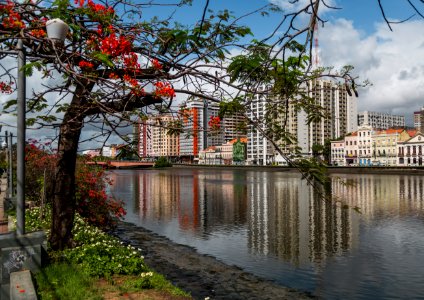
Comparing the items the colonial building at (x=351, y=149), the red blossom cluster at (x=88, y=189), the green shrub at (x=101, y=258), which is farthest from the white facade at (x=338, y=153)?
the green shrub at (x=101, y=258)

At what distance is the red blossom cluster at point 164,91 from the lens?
6.36m

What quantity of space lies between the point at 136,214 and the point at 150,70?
72.8 ft

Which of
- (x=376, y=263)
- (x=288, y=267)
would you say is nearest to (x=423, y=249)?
(x=376, y=263)

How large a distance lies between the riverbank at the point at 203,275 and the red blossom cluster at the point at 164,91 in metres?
6.59

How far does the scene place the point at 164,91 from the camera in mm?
6375

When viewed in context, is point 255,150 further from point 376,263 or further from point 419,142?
point 376,263

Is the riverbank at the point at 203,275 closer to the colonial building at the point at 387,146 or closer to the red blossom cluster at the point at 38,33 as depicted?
the red blossom cluster at the point at 38,33

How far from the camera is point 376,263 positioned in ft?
49.8

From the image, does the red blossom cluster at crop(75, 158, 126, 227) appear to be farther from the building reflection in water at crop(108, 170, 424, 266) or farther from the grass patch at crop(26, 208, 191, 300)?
the grass patch at crop(26, 208, 191, 300)

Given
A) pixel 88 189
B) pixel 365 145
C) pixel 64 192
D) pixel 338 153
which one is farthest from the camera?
pixel 338 153

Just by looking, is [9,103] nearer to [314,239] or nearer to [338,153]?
[314,239]

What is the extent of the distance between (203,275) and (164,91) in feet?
27.9

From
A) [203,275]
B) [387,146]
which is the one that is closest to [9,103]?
[203,275]

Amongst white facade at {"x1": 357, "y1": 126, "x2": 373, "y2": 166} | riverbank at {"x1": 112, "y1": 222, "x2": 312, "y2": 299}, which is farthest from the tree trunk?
white facade at {"x1": 357, "y1": 126, "x2": 373, "y2": 166}
